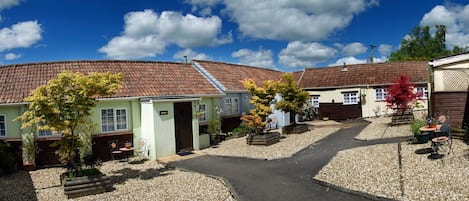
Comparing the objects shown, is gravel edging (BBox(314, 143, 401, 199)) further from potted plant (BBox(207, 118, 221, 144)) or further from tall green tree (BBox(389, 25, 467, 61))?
tall green tree (BBox(389, 25, 467, 61))

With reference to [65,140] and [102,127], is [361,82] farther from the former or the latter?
[65,140]

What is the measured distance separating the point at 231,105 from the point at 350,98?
13506mm

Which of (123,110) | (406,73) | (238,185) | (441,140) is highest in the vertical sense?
(406,73)

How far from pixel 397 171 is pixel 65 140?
11263mm

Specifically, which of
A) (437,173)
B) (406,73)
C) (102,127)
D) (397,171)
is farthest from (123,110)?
(406,73)

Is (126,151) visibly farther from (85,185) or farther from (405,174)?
(405,174)

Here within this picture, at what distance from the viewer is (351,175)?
36.2 feet

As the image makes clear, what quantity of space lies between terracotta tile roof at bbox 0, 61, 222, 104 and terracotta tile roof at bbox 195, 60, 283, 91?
1.57 m

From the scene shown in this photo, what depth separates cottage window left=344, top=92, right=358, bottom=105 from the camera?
3103 cm

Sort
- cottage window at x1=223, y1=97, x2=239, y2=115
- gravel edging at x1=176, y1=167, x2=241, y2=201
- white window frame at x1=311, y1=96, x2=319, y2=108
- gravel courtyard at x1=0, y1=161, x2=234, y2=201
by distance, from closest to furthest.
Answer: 1. gravel edging at x1=176, y1=167, x2=241, y2=201
2. gravel courtyard at x1=0, y1=161, x2=234, y2=201
3. cottage window at x1=223, y1=97, x2=239, y2=115
4. white window frame at x1=311, y1=96, x2=319, y2=108

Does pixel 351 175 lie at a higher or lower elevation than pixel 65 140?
lower

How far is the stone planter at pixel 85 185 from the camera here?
10672mm

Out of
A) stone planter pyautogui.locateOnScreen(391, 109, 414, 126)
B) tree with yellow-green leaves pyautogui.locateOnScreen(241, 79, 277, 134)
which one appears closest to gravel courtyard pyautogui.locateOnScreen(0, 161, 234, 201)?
tree with yellow-green leaves pyautogui.locateOnScreen(241, 79, 277, 134)

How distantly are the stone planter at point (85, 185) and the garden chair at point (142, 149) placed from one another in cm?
549
